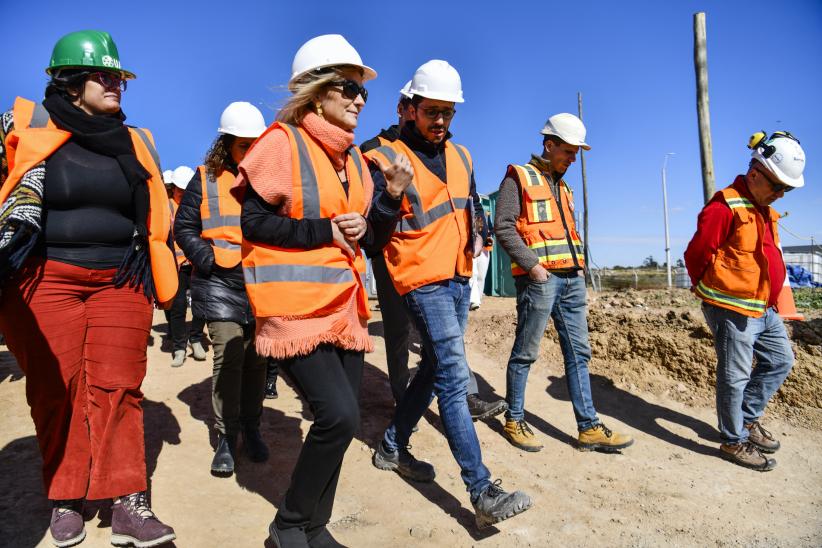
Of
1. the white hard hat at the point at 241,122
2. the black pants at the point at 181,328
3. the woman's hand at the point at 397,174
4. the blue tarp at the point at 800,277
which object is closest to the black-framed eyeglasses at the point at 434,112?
the woman's hand at the point at 397,174

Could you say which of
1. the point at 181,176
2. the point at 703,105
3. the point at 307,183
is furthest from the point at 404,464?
the point at 703,105

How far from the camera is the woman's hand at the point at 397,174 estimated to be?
8.31 feet

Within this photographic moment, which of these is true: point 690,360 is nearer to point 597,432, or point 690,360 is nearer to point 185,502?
point 597,432

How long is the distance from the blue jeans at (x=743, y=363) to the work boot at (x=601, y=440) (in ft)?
2.41

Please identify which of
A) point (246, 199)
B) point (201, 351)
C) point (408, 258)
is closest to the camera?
point (246, 199)

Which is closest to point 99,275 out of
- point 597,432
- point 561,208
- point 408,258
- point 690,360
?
point 408,258

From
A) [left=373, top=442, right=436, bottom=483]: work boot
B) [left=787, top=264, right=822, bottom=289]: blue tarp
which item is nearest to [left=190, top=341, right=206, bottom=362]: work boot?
[left=373, top=442, right=436, bottom=483]: work boot

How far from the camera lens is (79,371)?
2760mm

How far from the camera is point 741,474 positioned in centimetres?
396

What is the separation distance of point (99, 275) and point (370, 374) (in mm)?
3197

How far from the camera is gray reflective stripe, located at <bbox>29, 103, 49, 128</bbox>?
8.68 feet

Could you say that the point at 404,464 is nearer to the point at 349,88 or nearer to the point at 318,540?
the point at 318,540

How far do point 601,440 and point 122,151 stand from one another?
3.55 metres

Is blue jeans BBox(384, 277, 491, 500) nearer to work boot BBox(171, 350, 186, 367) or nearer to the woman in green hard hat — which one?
the woman in green hard hat
